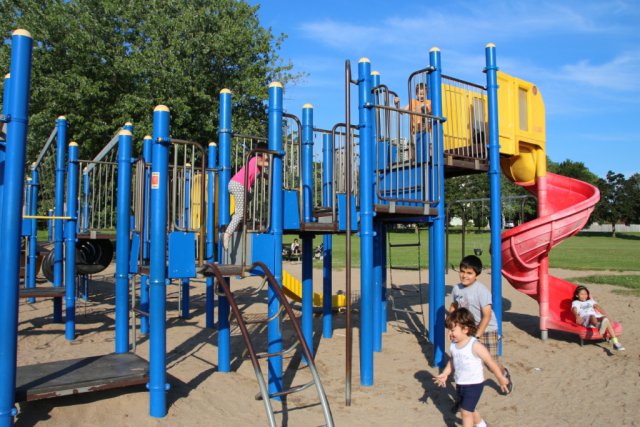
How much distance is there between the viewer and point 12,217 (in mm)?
3707

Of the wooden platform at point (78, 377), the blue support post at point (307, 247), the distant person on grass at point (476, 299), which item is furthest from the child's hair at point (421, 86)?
the wooden platform at point (78, 377)

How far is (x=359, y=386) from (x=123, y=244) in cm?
331

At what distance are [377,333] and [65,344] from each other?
4.71m

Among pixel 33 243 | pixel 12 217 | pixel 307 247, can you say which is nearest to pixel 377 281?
pixel 307 247

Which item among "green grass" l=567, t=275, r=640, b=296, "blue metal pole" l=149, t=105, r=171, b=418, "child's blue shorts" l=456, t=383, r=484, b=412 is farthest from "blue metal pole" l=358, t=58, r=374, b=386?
"green grass" l=567, t=275, r=640, b=296

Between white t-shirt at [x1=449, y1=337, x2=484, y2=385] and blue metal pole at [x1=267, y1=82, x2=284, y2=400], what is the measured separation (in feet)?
6.19

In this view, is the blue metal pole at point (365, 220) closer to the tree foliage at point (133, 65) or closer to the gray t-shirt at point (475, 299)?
the gray t-shirt at point (475, 299)

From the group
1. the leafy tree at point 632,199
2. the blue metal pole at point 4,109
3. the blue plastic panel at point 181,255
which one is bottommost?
the blue plastic panel at point 181,255

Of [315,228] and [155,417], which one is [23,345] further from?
[315,228]

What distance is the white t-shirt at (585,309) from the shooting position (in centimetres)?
792

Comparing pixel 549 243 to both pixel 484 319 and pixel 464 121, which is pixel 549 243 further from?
pixel 484 319

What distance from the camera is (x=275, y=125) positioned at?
5398 mm

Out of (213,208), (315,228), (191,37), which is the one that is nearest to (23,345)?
(213,208)

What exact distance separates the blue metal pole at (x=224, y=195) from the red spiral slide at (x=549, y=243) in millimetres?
4799
